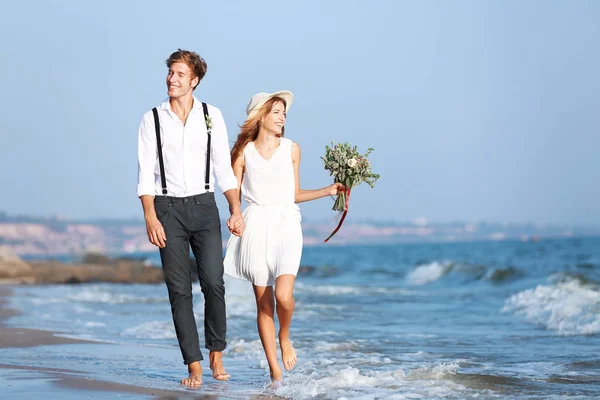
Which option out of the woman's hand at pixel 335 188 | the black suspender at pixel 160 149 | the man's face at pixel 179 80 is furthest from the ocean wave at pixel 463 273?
the man's face at pixel 179 80

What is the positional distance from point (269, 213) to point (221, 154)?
58cm

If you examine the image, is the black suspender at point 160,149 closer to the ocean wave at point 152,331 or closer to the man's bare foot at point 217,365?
the man's bare foot at point 217,365

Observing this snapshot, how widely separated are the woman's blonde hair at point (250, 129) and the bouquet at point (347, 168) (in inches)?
17.8

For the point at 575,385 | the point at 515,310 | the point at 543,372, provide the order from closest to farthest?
1. the point at 575,385
2. the point at 543,372
3. the point at 515,310

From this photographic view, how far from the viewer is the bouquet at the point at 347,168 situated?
22.0 ft

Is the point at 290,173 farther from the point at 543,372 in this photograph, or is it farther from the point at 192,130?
the point at 543,372

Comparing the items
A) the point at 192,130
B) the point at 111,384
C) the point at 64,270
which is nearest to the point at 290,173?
the point at 192,130

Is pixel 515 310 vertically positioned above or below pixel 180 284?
below

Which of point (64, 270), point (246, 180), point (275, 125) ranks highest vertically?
point (275, 125)

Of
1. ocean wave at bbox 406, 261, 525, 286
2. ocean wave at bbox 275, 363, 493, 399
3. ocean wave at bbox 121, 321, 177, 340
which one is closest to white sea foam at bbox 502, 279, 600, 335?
ocean wave at bbox 121, 321, 177, 340

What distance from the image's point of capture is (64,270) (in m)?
32.3

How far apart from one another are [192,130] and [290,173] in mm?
850

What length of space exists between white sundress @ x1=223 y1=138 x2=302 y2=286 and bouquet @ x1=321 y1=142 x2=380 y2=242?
0.40 m

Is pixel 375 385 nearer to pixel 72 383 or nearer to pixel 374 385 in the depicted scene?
pixel 374 385
